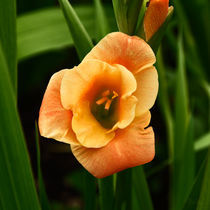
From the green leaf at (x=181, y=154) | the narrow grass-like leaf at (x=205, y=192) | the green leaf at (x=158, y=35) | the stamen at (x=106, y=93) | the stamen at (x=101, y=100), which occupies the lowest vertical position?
the green leaf at (x=181, y=154)

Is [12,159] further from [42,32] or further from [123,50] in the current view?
[42,32]

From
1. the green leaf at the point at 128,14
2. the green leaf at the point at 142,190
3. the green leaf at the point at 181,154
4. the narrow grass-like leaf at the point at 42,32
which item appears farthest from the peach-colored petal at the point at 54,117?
the narrow grass-like leaf at the point at 42,32

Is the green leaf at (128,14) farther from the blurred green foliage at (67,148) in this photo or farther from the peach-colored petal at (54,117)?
the peach-colored petal at (54,117)

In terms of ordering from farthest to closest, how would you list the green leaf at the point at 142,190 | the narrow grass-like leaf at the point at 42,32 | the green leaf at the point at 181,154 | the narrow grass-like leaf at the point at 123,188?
the narrow grass-like leaf at the point at 42,32
the green leaf at the point at 181,154
the green leaf at the point at 142,190
the narrow grass-like leaf at the point at 123,188

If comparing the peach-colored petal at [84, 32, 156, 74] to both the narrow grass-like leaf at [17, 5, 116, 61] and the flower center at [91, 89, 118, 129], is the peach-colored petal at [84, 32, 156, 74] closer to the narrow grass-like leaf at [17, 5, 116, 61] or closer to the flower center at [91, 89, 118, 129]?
the flower center at [91, 89, 118, 129]

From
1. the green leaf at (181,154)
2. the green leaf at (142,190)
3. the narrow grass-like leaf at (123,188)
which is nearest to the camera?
the narrow grass-like leaf at (123,188)

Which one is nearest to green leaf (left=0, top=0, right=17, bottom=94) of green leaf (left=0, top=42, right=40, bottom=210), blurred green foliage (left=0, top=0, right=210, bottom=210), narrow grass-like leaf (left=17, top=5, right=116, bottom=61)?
blurred green foliage (left=0, top=0, right=210, bottom=210)

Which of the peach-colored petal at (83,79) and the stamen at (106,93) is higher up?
the peach-colored petal at (83,79)
